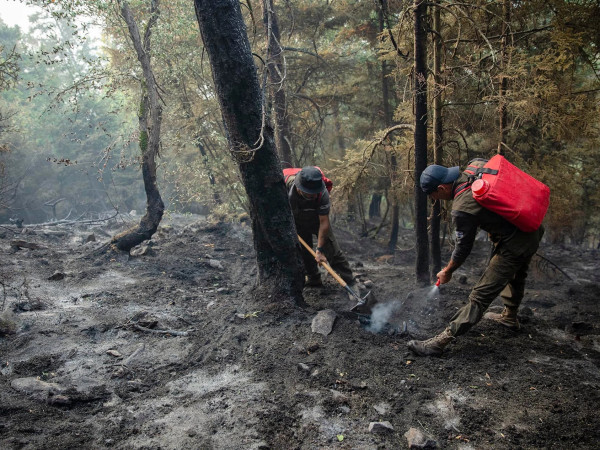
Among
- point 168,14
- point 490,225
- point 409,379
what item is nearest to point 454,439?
point 409,379

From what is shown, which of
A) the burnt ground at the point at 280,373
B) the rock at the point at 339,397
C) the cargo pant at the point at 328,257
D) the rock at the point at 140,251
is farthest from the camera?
the rock at the point at 140,251

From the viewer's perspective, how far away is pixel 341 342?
14.5 ft

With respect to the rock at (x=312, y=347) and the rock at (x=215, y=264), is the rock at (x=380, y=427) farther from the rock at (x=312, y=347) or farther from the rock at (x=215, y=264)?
the rock at (x=215, y=264)

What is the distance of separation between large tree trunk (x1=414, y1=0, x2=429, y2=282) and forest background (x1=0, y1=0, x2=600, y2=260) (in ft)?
0.27

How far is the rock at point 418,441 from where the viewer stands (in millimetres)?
2850

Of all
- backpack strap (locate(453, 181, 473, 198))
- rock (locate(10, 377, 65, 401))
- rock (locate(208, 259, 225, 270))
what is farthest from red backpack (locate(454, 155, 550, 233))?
rock (locate(208, 259, 225, 270))

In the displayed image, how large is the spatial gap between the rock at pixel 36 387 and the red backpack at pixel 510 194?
4689mm

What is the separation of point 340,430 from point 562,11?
6.86 metres

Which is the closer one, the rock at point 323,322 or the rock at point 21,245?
the rock at point 323,322

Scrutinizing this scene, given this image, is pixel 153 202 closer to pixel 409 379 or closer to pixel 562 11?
pixel 409 379

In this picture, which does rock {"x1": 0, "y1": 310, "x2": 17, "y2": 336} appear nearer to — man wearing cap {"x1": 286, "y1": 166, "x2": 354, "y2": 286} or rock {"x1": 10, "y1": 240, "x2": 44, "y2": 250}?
man wearing cap {"x1": 286, "y1": 166, "x2": 354, "y2": 286}

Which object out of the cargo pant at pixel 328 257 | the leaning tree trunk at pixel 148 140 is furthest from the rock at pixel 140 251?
the cargo pant at pixel 328 257

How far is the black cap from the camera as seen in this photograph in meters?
5.48

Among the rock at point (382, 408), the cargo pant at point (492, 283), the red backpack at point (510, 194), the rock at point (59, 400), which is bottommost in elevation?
the rock at point (382, 408)
